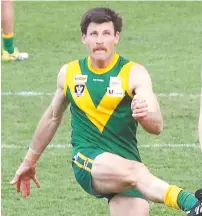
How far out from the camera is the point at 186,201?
25.3ft

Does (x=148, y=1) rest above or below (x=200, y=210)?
below

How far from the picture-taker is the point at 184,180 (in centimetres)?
1049

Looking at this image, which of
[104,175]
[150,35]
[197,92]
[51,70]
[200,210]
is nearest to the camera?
[200,210]

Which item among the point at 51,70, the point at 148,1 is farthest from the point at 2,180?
the point at 148,1

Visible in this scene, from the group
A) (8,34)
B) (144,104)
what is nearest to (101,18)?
(144,104)

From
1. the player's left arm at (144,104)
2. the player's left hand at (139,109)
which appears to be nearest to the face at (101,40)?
the player's left arm at (144,104)

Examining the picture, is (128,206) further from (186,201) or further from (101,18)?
(101,18)

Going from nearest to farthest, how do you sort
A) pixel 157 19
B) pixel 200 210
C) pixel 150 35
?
1. pixel 200 210
2. pixel 150 35
3. pixel 157 19

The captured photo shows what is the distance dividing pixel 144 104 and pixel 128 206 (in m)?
1.00

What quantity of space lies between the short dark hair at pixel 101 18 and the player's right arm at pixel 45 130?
384 mm

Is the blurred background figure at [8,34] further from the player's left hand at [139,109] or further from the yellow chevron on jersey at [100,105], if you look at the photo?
the player's left hand at [139,109]

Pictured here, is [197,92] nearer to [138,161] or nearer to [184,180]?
[184,180]

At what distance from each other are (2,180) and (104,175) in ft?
9.18

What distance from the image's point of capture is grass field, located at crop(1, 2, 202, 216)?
33.6 ft
